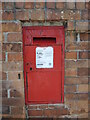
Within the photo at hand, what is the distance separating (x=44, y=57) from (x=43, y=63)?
7cm

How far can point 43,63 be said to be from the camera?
1.80 meters

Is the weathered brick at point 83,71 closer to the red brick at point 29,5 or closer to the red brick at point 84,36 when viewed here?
the red brick at point 84,36

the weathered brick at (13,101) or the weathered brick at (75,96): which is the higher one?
the weathered brick at (75,96)

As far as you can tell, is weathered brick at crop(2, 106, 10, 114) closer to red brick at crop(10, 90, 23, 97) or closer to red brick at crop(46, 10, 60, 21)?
red brick at crop(10, 90, 23, 97)

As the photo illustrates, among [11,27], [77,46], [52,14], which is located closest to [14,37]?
[11,27]

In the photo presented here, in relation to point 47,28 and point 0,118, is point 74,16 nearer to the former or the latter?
point 47,28

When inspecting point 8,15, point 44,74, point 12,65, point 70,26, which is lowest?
point 44,74

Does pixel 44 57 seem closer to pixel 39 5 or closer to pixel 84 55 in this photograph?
pixel 84 55

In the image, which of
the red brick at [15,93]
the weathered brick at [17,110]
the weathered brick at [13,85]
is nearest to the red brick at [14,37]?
the weathered brick at [13,85]

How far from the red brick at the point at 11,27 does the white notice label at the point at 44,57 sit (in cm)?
32

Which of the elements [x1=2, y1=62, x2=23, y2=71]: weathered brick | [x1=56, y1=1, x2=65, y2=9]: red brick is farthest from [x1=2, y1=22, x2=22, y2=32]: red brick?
[x1=56, y1=1, x2=65, y2=9]: red brick

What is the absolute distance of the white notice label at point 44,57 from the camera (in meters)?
1.79

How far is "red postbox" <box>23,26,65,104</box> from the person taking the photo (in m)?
1.78

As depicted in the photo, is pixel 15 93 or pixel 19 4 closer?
pixel 19 4
